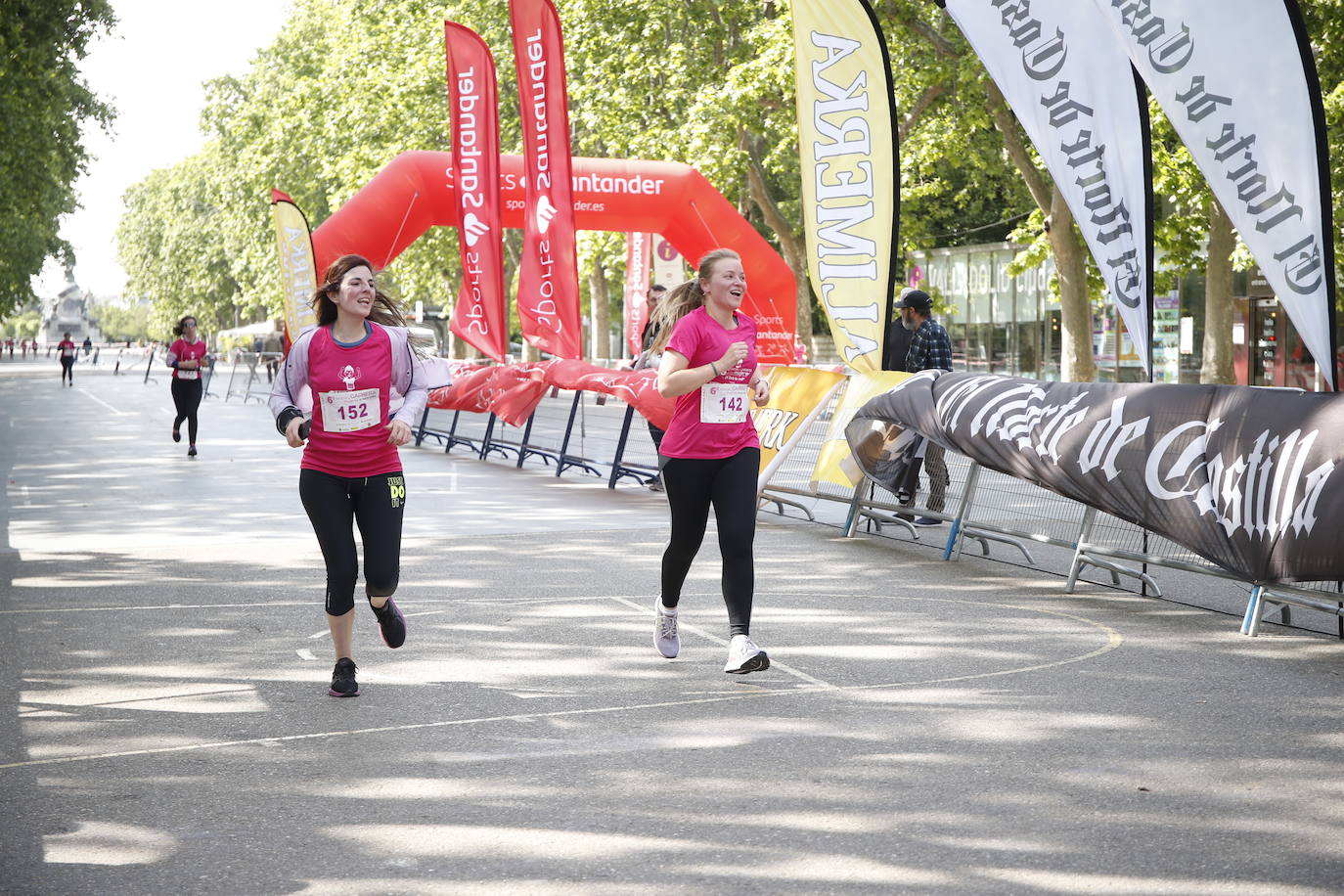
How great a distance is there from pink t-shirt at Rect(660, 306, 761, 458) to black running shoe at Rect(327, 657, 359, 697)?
1.64 meters

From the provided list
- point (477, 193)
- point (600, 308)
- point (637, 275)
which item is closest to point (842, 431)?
point (477, 193)

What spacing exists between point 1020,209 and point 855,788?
38.5 metres

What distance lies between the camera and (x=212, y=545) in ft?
37.5

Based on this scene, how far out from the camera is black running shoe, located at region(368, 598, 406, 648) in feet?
22.7

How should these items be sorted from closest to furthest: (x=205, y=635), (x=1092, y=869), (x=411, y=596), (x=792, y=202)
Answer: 1. (x=1092, y=869)
2. (x=205, y=635)
3. (x=411, y=596)
4. (x=792, y=202)

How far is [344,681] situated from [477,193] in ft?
45.8

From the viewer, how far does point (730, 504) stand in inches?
274

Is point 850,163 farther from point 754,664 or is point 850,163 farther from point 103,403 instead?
point 103,403

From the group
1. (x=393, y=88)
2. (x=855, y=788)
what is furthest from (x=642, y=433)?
(x=393, y=88)

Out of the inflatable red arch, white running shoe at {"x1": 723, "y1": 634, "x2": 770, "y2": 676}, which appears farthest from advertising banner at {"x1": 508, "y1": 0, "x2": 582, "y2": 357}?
white running shoe at {"x1": 723, "y1": 634, "x2": 770, "y2": 676}

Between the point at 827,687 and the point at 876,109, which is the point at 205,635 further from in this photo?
the point at 876,109

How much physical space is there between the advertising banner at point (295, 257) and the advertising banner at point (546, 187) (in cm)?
606

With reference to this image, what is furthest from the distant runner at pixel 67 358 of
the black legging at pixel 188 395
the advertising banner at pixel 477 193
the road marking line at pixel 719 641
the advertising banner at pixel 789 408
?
the road marking line at pixel 719 641

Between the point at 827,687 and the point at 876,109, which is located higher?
the point at 876,109
